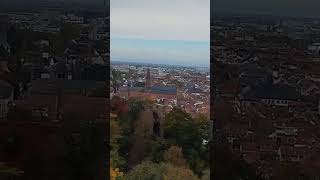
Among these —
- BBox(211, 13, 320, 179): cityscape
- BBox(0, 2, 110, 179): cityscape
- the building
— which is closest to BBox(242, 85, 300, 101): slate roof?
BBox(211, 13, 320, 179): cityscape

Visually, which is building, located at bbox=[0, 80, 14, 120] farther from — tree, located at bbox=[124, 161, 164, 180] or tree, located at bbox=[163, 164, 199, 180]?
tree, located at bbox=[163, 164, 199, 180]

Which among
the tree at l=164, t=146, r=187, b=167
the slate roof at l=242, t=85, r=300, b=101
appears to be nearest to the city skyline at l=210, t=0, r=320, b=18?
the slate roof at l=242, t=85, r=300, b=101

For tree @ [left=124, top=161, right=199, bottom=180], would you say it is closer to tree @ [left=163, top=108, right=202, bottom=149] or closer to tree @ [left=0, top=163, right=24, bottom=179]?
tree @ [left=163, top=108, right=202, bottom=149]

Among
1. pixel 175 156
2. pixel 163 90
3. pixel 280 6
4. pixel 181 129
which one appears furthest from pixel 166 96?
pixel 280 6

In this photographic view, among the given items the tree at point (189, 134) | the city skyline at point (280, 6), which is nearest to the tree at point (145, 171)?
the tree at point (189, 134)

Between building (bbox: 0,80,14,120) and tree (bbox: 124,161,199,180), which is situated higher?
building (bbox: 0,80,14,120)

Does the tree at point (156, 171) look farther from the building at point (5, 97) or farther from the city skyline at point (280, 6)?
the city skyline at point (280, 6)

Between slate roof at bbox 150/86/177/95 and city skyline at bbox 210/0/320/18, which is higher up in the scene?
city skyline at bbox 210/0/320/18

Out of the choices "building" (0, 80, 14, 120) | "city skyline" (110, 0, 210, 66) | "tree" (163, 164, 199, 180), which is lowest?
"tree" (163, 164, 199, 180)

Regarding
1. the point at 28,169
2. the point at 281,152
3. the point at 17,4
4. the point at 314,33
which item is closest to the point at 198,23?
the point at 314,33
